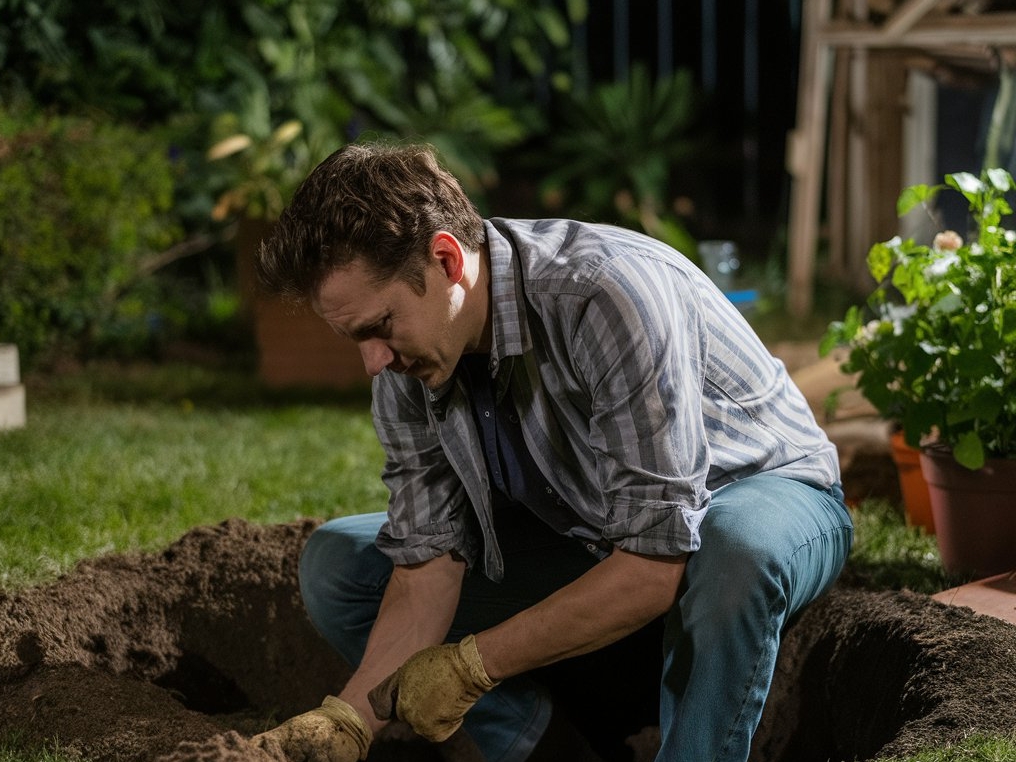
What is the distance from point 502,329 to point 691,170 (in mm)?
7398

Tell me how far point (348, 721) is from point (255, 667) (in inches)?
30.5

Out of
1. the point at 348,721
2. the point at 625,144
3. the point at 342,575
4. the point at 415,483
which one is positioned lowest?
the point at 625,144

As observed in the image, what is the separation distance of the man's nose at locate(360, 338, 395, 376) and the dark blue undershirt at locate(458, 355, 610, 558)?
0.72ft

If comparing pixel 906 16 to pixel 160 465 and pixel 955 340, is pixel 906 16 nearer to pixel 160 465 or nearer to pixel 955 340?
pixel 955 340

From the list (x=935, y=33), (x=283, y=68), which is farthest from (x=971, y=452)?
(x=283, y=68)

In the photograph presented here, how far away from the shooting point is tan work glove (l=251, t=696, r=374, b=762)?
205cm

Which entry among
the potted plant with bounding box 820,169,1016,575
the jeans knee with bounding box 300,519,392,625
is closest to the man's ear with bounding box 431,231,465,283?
the jeans knee with bounding box 300,519,392,625

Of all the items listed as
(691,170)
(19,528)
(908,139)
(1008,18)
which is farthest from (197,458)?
(691,170)

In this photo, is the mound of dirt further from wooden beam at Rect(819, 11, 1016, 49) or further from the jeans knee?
wooden beam at Rect(819, 11, 1016, 49)

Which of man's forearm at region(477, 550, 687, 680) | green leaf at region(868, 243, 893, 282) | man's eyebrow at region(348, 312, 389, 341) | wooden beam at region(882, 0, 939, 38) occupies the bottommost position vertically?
man's forearm at region(477, 550, 687, 680)

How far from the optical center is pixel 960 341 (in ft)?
8.92

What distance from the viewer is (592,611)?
6.32 feet

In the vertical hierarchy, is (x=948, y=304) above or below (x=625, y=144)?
above

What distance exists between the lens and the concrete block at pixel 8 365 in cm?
440
